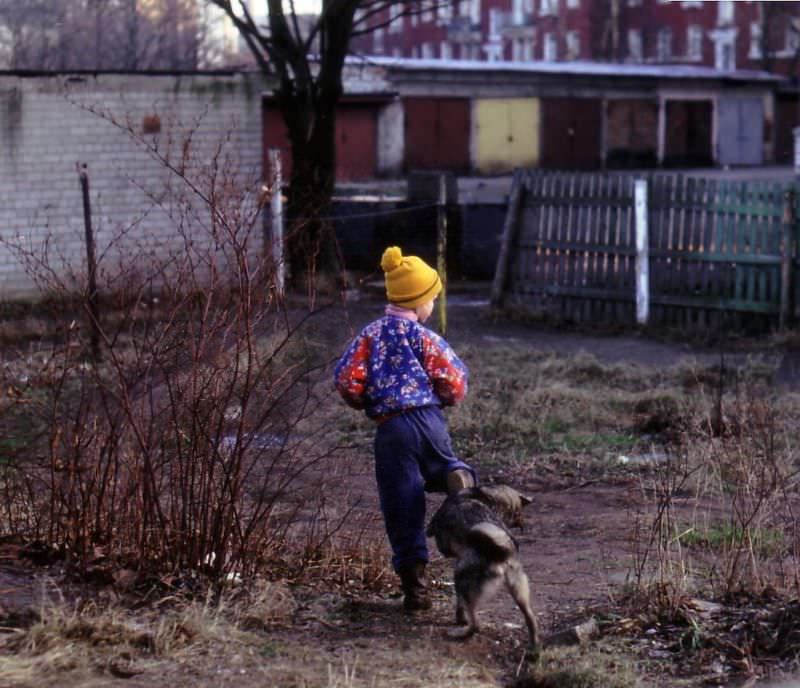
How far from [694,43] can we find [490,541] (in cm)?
6607

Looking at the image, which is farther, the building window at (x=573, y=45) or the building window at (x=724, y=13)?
the building window at (x=573, y=45)

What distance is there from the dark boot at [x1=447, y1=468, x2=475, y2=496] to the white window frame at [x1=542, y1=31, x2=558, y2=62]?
2788 inches

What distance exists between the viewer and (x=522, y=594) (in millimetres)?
4742

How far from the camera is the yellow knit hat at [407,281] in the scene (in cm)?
530

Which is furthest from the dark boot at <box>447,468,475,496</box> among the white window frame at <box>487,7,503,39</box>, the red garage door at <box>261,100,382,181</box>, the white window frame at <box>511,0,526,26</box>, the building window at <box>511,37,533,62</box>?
the white window frame at <box>487,7,503,39</box>

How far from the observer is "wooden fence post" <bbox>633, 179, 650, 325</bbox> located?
14.4 m

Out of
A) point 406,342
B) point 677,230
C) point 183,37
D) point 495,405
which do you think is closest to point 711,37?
point 183,37

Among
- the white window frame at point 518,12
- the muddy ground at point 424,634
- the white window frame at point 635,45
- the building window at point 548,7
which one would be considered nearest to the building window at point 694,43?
the white window frame at point 635,45

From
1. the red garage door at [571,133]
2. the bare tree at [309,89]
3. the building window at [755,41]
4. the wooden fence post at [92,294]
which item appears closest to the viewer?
the wooden fence post at [92,294]

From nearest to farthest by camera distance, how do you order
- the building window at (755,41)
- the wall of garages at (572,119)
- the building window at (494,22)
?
Result: the wall of garages at (572,119), the building window at (755,41), the building window at (494,22)

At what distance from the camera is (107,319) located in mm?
12781

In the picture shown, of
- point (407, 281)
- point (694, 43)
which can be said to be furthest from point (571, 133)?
point (407, 281)

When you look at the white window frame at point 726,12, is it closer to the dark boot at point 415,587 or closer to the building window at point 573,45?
the building window at point 573,45

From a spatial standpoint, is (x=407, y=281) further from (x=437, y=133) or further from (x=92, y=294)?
(x=437, y=133)
